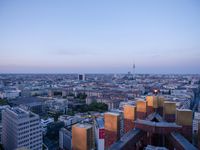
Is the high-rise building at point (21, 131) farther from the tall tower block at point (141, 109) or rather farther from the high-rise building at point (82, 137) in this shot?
the high-rise building at point (82, 137)

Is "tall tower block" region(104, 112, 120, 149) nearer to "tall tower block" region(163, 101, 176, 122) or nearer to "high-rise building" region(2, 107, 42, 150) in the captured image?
"tall tower block" region(163, 101, 176, 122)

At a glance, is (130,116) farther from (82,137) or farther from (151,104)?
(82,137)

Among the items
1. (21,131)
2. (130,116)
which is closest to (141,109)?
(130,116)

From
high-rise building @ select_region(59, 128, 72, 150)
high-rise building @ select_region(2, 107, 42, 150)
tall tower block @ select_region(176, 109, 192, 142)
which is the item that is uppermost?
tall tower block @ select_region(176, 109, 192, 142)

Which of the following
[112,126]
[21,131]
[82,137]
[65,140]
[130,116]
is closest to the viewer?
[82,137]

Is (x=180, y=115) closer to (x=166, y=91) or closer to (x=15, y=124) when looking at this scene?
(x=15, y=124)

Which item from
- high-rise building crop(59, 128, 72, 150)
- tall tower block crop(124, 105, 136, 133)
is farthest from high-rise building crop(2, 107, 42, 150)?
tall tower block crop(124, 105, 136, 133)

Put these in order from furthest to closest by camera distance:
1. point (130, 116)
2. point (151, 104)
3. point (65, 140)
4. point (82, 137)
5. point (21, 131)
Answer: point (65, 140) < point (21, 131) < point (151, 104) < point (130, 116) < point (82, 137)

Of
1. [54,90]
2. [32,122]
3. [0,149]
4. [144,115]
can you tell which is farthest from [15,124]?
[54,90]

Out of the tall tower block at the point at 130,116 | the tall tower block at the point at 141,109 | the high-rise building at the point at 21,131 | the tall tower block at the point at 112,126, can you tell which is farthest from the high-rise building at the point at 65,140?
the tall tower block at the point at 112,126

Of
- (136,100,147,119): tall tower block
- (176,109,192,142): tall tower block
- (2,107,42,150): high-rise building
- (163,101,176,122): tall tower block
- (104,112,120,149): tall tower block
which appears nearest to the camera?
(104,112,120,149): tall tower block
